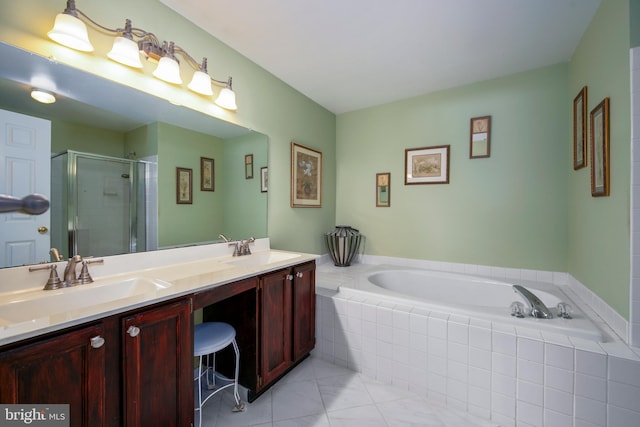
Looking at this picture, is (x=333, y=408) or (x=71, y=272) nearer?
Result: (x=71, y=272)

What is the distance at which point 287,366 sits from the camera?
1770 mm

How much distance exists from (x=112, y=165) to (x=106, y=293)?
648mm

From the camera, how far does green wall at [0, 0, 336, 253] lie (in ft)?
3.74

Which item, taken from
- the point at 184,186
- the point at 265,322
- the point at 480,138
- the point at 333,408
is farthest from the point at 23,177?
the point at 480,138

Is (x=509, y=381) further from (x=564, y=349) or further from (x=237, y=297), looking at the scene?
(x=237, y=297)

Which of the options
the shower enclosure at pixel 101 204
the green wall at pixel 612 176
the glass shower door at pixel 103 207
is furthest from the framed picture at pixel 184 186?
the green wall at pixel 612 176

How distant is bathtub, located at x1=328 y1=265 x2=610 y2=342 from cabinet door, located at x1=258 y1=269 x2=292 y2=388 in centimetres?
54

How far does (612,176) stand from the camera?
56.8 inches

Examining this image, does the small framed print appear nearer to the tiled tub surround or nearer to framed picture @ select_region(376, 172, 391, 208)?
the tiled tub surround

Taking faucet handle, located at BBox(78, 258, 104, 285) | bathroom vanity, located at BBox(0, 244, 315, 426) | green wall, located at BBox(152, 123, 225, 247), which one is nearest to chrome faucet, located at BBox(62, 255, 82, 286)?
faucet handle, located at BBox(78, 258, 104, 285)

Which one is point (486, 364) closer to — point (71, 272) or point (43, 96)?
point (71, 272)

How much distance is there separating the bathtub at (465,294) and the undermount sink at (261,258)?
50 cm

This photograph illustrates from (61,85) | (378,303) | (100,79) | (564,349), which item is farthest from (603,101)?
(61,85)

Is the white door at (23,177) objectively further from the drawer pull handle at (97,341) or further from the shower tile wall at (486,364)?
the shower tile wall at (486,364)
